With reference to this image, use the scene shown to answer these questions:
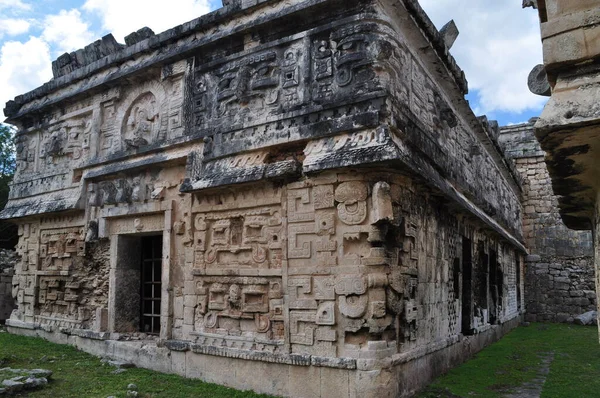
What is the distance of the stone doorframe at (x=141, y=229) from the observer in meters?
7.20

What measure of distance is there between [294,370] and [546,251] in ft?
41.6

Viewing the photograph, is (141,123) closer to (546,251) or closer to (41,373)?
(41,373)

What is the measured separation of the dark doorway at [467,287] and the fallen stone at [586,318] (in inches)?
270

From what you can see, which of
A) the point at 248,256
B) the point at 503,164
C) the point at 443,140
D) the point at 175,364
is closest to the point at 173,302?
the point at 175,364

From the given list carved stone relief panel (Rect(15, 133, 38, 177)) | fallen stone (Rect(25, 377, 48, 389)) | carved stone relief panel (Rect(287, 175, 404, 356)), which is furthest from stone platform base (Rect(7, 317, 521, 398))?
carved stone relief panel (Rect(15, 133, 38, 177))

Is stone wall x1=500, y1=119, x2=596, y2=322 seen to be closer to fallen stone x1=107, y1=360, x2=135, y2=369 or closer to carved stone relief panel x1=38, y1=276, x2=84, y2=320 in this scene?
fallen stone x1=107, y1=360, x2=135, y2=369

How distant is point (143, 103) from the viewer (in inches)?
330

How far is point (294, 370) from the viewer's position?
18.6ft

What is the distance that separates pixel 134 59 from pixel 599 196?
7.39m

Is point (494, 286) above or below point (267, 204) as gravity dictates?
below

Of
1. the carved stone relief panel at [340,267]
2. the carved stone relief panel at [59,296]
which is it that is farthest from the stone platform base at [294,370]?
the carved stone relief panel at [59,296]

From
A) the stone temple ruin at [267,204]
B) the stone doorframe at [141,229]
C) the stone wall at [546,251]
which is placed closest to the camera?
the stone temple ruin at [267,204]

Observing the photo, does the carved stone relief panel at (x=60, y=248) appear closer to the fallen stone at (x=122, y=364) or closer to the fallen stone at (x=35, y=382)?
the fallen stone at (x=122, y=364)

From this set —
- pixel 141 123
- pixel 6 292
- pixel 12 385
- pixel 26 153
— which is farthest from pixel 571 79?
pixel 6 292
